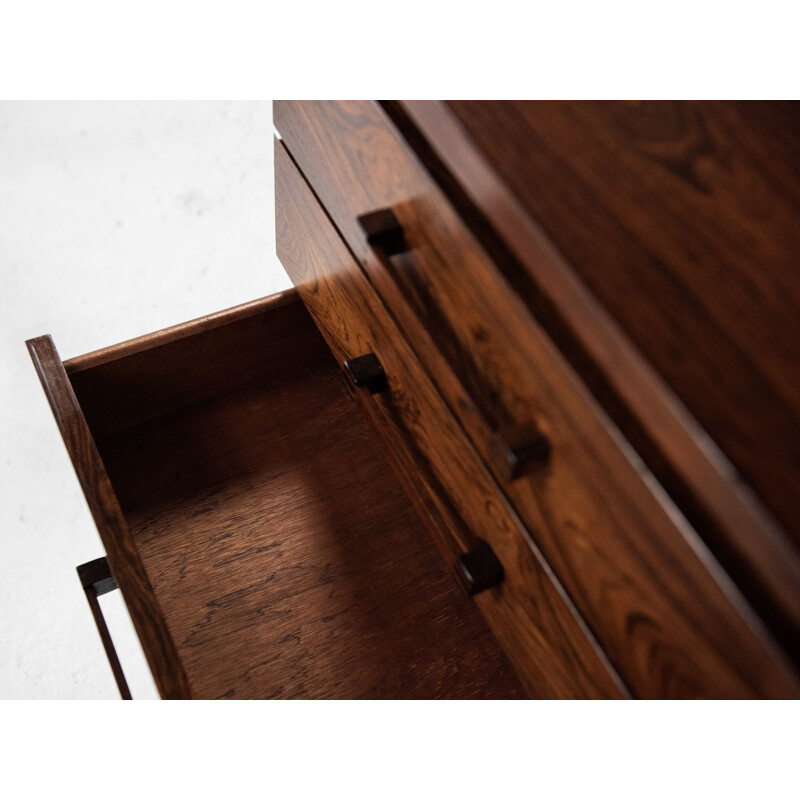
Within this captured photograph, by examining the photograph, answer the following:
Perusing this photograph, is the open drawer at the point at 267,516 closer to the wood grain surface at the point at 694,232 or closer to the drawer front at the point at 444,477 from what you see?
the drawer front at the point at 444,477

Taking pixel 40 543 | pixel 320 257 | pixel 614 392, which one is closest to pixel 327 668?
pixel 320 257

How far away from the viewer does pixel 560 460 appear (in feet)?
1.34

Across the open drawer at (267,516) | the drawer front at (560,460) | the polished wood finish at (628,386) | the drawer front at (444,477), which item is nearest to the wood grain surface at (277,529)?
A: the open drawer at (267,516)

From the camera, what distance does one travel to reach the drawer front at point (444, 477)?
1.53ft

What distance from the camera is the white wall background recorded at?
117cm

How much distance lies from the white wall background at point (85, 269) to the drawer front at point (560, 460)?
0.85m

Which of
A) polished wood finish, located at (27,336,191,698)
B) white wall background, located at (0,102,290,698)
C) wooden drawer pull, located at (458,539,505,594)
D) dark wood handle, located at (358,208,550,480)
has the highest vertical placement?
white wall background, located at (0,102,290,698)

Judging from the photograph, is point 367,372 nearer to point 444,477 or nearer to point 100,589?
point 444,477

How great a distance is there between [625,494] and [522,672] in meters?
A: 0.22

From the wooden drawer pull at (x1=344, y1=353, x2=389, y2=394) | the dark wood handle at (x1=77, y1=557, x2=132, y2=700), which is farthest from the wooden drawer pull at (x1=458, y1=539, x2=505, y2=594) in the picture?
the dark wood handle at (x1=77, y1=557, x2=132, y2=700)

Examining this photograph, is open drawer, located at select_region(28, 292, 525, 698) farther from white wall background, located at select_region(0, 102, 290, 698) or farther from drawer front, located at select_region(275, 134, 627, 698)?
white wall background, located at select_region(0, 102, 290, 698)

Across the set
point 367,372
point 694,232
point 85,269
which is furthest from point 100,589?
point 85,269

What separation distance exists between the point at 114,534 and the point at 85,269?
0.97 m
